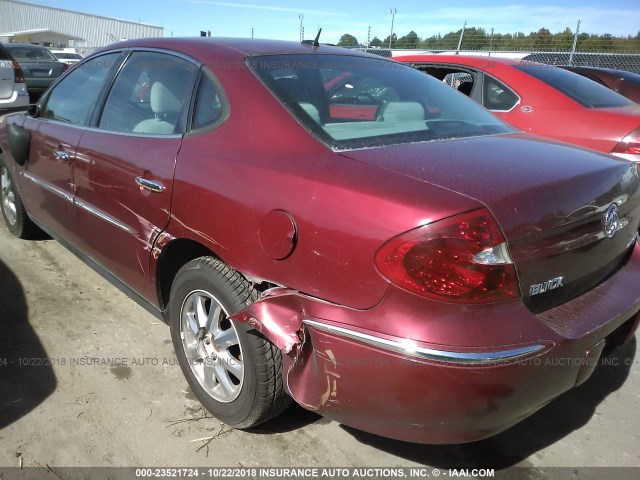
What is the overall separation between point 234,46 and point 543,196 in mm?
1664

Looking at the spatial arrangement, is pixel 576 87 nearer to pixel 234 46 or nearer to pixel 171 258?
pixel 234 46

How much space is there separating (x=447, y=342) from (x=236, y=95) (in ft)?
4.56

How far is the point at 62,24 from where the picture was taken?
2094 inches

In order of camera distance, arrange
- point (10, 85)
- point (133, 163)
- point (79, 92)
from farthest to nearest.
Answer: point (10, 85) → point (79, 92) → point (133, 163)

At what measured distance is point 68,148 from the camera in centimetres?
331

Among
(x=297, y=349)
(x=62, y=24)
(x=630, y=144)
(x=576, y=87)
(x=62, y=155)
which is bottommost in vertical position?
(x=297, y=349)

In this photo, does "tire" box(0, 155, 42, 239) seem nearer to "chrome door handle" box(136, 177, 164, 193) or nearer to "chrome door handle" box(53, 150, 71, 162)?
"chrome door handle" box(53, 150, 71, 162)

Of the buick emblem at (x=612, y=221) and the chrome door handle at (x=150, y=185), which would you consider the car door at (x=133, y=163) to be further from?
the buick emblem at (x=612, y=221)

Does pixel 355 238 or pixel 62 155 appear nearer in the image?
pixel 355 238

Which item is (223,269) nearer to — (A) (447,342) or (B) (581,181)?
(A) (447,342)

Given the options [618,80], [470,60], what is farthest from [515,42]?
[470,60]

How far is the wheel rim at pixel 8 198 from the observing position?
4.50m

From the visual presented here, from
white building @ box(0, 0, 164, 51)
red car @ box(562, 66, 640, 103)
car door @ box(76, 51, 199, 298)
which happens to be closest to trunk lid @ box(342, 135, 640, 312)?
car door @ box(76, 51, 199, 298)

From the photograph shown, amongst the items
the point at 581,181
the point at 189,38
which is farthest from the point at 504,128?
the point at 189,38
